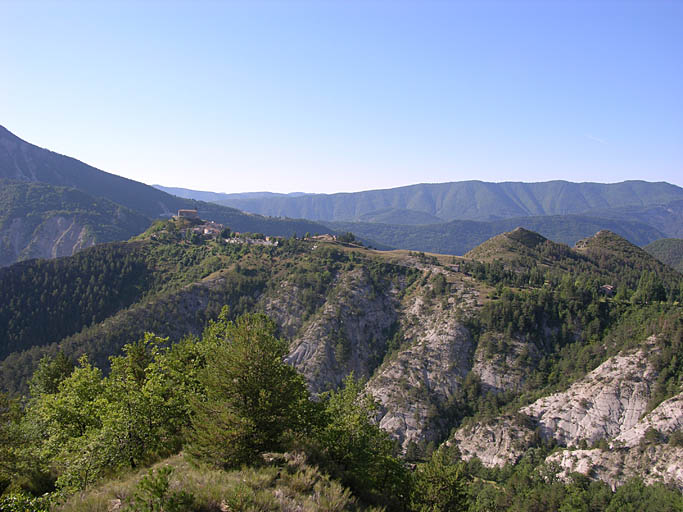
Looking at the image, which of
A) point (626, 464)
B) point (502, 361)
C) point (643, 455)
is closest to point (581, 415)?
point (626, 464)

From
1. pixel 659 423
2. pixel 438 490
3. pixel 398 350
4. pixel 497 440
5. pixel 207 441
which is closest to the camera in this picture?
pixel 207 441

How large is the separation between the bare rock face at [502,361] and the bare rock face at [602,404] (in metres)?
10.9

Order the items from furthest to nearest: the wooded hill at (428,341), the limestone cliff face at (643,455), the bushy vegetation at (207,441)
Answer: the wooded hill at (428,341)
the limestone cliff face at (643,455)
the bushy vegetation at (207,441)

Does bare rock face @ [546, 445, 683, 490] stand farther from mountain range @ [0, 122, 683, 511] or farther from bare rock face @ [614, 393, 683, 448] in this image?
bare rock face @ [614, 393, 683, 448]

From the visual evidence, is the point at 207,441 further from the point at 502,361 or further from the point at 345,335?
the point at 345,335

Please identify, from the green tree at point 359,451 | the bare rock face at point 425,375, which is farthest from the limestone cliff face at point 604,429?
the green tree at point 359,451

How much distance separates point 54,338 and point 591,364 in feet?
476

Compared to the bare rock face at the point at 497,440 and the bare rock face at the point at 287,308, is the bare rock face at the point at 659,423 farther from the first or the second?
the bare rock face at the point at 287,308

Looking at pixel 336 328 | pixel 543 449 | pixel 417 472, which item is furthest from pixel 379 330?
pixel 417 472

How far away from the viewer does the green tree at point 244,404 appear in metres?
19.2

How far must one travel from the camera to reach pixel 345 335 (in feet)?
386

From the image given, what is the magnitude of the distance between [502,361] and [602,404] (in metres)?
23.4

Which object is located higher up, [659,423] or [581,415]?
[659,423]

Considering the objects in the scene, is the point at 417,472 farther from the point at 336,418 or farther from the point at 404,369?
the point at 404,369
